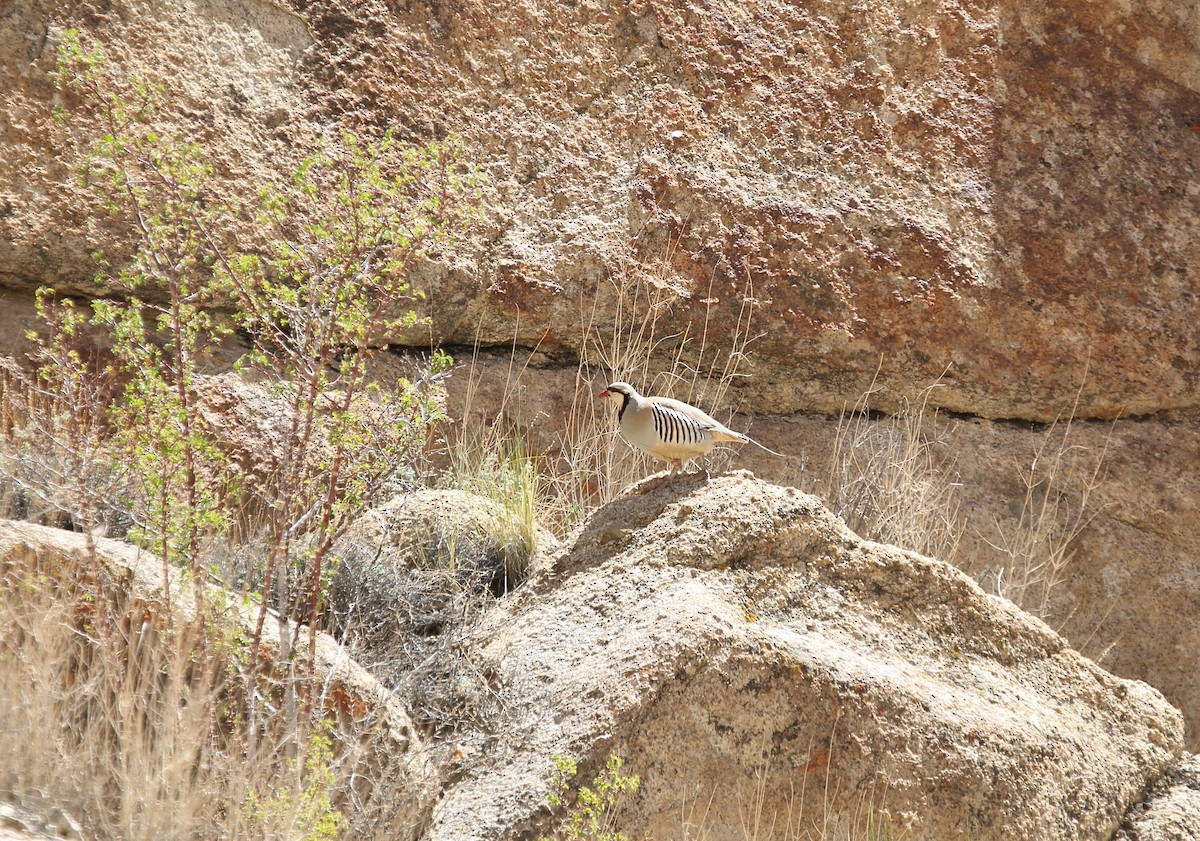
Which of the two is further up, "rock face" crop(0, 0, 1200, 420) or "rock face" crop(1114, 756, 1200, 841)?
"rock face" crop(0, 0, 1200, 420)

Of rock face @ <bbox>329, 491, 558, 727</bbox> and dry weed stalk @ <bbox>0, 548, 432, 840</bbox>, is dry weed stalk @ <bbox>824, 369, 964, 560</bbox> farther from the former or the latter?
dry weed stalk @ <bbox>0, 548, 432, 840</bbox>

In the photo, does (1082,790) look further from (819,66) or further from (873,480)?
(819,66)

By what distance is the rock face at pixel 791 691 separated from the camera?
3.77 m

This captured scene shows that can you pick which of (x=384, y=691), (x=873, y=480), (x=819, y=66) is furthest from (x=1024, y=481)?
(x=384, y=691)

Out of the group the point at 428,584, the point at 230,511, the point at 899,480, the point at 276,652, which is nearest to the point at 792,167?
the point at 899,480

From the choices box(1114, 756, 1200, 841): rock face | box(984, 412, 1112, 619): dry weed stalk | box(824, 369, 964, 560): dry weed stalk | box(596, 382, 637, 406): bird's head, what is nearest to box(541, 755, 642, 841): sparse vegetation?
box(596, 382, 637, 406): bird's head

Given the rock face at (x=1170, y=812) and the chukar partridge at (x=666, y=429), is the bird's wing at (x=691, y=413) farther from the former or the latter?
the rock face at (x=1170, y=812)

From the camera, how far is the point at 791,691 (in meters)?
3.86

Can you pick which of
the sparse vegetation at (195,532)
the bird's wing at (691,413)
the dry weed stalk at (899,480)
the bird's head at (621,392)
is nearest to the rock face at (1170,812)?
the dry weed stalk at (899,480)

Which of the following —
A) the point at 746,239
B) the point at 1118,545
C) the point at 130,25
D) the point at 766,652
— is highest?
the point at 130,25

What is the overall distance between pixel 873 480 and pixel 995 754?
232 cm

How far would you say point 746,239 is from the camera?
22.8 feet

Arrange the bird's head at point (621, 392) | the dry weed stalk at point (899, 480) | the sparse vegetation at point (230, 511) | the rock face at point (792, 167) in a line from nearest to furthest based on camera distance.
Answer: the sparse vegetation at point (230, 511) < the bird's head at point (621, 392) < the dry weed stalk at point (899, 480) < the rock face at point (792, 167)

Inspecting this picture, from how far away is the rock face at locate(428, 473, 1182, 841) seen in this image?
3766mm
